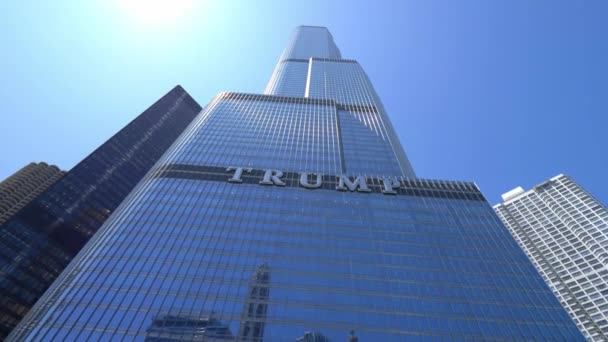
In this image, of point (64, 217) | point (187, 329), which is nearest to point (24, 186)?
point (64, 217)

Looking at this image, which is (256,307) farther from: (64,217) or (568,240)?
(568,240)

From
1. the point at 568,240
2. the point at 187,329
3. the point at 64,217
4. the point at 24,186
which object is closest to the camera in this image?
the point at 187,329

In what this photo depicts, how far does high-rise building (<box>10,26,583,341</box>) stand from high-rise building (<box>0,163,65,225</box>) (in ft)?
195

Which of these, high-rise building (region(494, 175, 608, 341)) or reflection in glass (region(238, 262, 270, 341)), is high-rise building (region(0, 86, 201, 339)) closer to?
reflection in glass (region(238, 262, 270, 341))

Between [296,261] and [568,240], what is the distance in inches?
4810

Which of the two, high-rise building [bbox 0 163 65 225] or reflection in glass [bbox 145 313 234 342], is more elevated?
high-rise building [bbox 0 163 65 225]

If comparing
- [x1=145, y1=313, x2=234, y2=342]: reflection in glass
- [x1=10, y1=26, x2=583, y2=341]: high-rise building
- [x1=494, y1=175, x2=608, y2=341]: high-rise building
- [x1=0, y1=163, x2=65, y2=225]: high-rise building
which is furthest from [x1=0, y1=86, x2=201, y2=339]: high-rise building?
[x1=494, y1=175, x2=608, y2=341]: high-rise building

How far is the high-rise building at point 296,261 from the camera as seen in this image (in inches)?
1789

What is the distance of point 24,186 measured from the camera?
120 m

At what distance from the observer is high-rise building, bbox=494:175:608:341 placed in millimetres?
108256

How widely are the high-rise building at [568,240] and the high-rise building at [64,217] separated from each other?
14295cm

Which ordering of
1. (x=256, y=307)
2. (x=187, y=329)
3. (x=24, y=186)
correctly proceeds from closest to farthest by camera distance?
1. (x=187, y=329)
2. (x=256, y=307)
3. (x=24, y=186)

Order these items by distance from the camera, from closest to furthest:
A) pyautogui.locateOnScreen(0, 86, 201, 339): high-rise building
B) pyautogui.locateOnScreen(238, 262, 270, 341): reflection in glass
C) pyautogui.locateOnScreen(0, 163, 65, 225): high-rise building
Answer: pyautogui.locateOnScreen(238, 262, 270, 341): reflection in glass, pyautogui.locateOnScreen(0, 86, 201, 339): high-rise building, pyautogui.locateOnScreen(0, 163, 65, 225): high-rise building

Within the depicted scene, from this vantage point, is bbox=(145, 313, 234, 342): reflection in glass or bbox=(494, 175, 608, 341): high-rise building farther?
bbox=(494, 175, 608, 341): high-rise building
